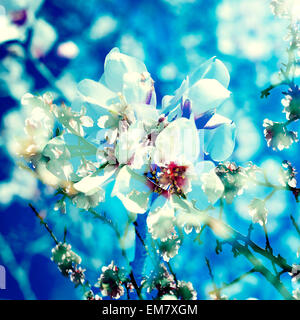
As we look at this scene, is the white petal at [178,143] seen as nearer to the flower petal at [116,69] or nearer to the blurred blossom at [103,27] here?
the flower petal at [116,69]

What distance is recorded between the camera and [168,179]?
253 mm

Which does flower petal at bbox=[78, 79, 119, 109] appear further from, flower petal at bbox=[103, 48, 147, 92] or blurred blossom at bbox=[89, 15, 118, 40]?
blurred blossom at bbox=[89, 15, 118, 40]

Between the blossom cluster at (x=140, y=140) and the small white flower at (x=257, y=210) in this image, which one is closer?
the blossom cluster at (x=140, y=140)

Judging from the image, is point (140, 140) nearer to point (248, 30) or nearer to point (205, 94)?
point (205, 94)

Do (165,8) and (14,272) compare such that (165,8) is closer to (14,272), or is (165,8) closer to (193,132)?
(193,132)

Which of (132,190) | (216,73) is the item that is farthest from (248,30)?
(132,190)

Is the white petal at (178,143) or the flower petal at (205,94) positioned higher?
the flower petal at (205,94)

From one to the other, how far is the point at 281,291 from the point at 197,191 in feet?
0.68

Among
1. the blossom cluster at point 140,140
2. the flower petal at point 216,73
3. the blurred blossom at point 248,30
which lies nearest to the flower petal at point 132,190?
the blossom cluster at point 140,140

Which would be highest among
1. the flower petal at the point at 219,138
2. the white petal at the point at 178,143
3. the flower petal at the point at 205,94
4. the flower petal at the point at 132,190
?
the flower petal at the point at 205,94

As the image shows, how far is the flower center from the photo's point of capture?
0.82 ft

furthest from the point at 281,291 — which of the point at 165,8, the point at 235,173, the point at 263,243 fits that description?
the point at 165,8

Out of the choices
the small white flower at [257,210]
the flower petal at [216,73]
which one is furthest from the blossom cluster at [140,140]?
the small white flower at [257,210]

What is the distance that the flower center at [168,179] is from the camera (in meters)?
0.25
